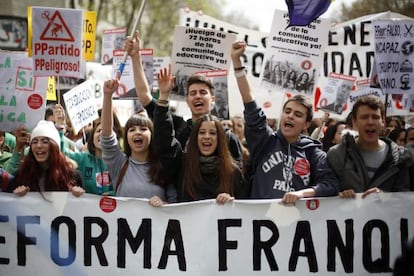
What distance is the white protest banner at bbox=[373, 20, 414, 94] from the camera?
7.48 metres

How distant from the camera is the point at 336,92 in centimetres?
1064

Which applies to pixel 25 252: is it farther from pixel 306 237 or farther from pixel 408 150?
pixel 408 150

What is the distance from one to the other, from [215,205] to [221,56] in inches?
116

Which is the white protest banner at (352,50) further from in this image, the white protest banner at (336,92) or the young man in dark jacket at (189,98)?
the young man in dark jacket at (189,98)

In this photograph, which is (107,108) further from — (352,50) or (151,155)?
(352,50)

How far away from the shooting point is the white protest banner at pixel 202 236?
550cm

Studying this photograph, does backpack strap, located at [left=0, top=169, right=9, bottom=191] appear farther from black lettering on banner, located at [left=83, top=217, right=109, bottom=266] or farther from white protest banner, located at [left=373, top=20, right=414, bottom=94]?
white protest banner, located at [left=373, top=20, right=414, bottom=94]

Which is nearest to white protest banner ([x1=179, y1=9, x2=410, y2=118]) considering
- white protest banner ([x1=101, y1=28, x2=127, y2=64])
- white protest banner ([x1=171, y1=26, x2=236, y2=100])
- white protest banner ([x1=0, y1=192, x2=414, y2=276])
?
white protest banner ([x1=101, y1=28, x2=127, y2=64])

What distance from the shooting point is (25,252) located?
5676mm

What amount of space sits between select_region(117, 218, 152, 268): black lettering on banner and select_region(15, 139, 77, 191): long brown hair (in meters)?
0.51

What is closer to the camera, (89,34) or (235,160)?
(235,160)

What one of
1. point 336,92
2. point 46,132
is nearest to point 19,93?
point 46,132

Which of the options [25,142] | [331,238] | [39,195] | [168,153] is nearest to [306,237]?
[331,238]

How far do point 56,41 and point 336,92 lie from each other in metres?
4.55
